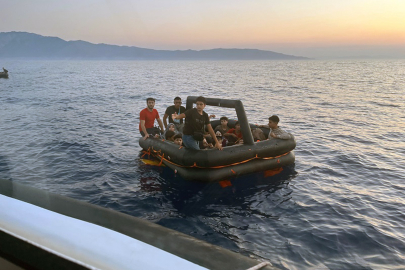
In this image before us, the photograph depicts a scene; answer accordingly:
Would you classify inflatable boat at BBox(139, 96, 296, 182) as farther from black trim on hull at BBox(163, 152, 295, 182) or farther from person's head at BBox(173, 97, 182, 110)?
person's head at BBox(173, 97, 182, 110)

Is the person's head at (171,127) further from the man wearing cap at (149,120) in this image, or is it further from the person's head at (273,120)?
the person's head at (273,120)

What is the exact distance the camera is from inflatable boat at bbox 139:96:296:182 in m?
8.41

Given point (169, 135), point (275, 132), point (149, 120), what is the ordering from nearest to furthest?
point (275, 132) → point (169, 135) → point (149, 120)

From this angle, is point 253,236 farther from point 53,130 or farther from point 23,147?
point 53,130

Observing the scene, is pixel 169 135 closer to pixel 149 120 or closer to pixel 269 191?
pixel 149 120

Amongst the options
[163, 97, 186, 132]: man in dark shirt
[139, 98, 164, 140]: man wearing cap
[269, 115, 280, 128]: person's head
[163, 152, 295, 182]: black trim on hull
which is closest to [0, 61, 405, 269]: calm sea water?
[163, 152, 295, 182]: black trim on hull

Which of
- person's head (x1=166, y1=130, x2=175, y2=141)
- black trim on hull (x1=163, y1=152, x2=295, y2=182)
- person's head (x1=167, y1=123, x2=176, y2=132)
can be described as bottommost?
black trim on hull (x1=163, y1=152, x2=295, y2=182)

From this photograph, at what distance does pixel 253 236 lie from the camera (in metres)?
6.27

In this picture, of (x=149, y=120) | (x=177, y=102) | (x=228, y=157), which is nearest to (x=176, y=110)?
(x=177, y=102)

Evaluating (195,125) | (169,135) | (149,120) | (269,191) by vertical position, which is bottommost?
(269,191)

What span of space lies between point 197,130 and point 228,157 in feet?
3.68

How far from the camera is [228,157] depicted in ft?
28.0

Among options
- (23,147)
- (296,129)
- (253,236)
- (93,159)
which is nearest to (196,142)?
(253,236)

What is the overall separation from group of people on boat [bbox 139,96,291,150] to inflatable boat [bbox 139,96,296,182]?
29 centimetres
